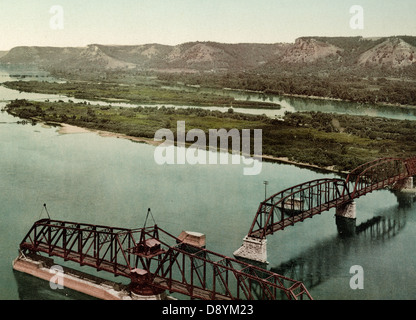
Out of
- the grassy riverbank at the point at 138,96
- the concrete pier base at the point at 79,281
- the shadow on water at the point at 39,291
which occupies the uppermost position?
the grassy riverbank at the point at 138,96

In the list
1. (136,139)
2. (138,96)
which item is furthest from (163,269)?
(138,96)

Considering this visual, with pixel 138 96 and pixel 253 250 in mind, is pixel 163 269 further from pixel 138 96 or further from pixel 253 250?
pixel 138 96

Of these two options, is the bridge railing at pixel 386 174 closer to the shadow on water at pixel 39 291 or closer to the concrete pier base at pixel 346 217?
the concrete pier base at pixel 346 217

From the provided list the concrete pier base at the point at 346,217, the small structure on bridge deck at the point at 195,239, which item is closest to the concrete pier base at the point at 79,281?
the small structure on bridge deck at the point at 195,239

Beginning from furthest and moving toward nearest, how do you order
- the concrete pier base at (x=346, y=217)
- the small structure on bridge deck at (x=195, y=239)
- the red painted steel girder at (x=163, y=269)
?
the concrete pier base at (x=346, y=217) < the small structure on bridge deck at (x=195, y=239) < the red painted steel girder at (x=163, y=269)

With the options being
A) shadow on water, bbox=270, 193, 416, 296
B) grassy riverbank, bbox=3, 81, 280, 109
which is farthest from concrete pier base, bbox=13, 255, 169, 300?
grassy riverbank, bbox=3, 81, 280, 109
